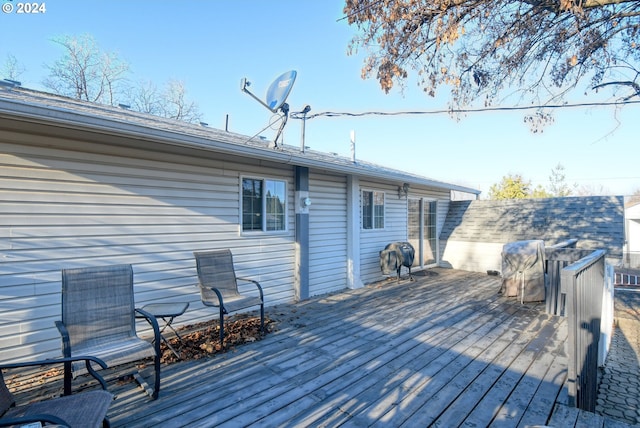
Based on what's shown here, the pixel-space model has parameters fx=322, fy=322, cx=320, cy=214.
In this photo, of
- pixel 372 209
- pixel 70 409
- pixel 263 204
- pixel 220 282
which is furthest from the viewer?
pixel 372 209

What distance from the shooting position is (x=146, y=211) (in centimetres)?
414

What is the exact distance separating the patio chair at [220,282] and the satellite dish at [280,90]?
2575 millimetres

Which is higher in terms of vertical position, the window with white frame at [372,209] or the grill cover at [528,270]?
the window with white frame at [372,209]

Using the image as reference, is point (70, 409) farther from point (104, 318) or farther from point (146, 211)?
point (146, 211)

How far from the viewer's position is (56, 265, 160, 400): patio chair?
2598mm

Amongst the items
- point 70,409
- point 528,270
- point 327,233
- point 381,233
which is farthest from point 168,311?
point 528,270

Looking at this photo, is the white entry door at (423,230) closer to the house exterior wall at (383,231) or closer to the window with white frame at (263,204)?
the house exterior wall at (383,231)

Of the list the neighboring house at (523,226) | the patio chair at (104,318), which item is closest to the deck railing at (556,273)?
the neighboring house at (523,226)

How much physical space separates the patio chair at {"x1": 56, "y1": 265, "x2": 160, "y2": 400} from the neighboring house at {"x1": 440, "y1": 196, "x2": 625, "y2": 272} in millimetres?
9056

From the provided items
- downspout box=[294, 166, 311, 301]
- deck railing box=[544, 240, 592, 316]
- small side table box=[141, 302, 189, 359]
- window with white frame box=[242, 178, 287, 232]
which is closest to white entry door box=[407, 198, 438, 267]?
deck railing box=[544, 240, 592, 316]

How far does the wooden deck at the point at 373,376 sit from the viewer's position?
7.97 feet

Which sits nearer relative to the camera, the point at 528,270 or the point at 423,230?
the point at 528,270

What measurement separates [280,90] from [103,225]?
3.32 meters

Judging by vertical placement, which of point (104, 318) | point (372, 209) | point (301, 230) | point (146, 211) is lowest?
point (104, 318)
